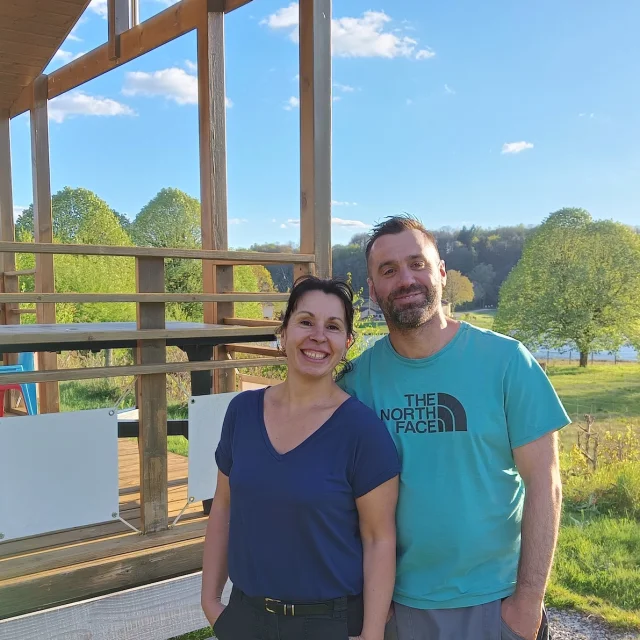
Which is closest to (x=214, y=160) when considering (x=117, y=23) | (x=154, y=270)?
(x=117, y=23)

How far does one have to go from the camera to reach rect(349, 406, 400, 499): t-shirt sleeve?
1.45 m

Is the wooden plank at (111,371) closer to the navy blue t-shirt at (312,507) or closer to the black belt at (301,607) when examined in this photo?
the navy blue t-shirt at (312,507)

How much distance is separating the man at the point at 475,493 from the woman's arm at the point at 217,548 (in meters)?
0.47


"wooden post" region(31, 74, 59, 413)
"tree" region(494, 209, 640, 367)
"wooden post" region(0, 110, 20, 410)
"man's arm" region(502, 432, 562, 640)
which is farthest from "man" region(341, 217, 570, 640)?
"tree" region(494, 209, 640, 367)

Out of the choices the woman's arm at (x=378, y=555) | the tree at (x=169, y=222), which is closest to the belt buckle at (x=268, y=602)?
the woman's arm at (x=378, y=555)

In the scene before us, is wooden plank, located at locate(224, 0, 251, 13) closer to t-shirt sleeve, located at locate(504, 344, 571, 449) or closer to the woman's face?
the woman's face

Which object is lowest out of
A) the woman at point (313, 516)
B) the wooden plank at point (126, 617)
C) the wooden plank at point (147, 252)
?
the wooden plank at point (126, 617)

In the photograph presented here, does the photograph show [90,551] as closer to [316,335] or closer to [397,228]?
[316,335]

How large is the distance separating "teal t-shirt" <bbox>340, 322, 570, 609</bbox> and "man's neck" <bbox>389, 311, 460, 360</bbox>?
7 centimetres

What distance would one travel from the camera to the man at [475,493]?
1.48 m

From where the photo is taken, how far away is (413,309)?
1.59 metres

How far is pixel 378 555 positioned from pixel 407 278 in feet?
2.18

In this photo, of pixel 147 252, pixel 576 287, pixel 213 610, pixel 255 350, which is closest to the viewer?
pixel 213 610

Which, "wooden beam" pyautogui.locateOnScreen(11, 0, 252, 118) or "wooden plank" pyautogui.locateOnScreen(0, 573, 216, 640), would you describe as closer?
"wooden plank" pyautogui.locateOnScreen(0, 573, 216, 640)
